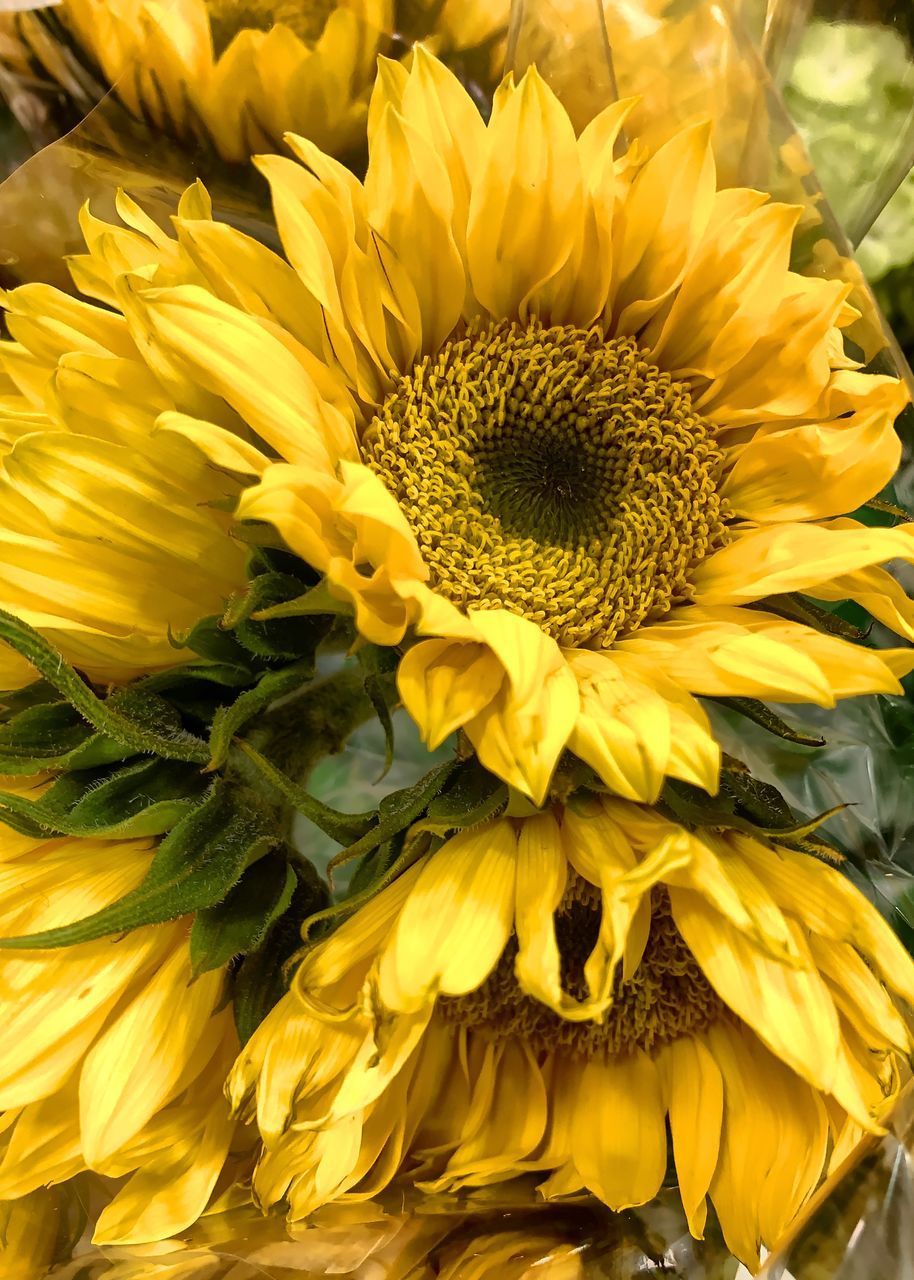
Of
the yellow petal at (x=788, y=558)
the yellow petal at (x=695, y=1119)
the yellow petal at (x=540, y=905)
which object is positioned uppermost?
the yellow petal at (x=788, y=558)

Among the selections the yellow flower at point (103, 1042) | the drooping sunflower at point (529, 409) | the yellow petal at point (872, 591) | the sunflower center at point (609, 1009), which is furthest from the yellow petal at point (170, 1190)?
the yellow petal at point (872, 591)

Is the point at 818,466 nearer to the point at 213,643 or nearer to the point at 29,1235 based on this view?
the point at 213,643

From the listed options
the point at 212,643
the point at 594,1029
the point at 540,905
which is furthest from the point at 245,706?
the point at 594,1029

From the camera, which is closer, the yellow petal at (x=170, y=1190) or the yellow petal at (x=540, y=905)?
the yellow petal at (x=540, y=905)

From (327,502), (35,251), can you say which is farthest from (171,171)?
(327,502)

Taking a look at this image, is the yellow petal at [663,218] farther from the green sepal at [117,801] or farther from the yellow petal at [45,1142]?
the yellow petal at [45,1142]

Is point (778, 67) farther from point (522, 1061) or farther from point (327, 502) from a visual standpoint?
point (522, 1061)

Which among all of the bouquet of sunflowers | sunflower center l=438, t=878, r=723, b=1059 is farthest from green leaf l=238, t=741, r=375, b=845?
sunflower center l=438, t=878, r=723, b=1059
